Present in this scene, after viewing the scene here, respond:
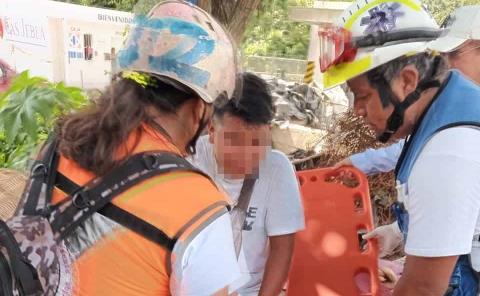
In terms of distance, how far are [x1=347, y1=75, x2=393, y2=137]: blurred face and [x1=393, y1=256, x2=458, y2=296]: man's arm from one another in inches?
15.4

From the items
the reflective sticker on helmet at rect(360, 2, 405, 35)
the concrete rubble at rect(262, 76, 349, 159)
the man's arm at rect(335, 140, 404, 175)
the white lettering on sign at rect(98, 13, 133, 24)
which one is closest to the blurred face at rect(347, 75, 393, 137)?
the reflective sticker on helmet at rect(360, 2, 405, 35)

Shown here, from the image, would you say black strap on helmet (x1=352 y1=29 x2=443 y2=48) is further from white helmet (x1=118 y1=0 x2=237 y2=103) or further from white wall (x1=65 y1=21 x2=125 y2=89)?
white wall (x1=65 y1=21 x2=125 y2=89)

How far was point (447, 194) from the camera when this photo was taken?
4.08 ft

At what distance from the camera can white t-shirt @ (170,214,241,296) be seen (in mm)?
956

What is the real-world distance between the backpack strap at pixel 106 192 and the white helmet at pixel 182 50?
0.60 ft

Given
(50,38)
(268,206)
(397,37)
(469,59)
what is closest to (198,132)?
(397,37)

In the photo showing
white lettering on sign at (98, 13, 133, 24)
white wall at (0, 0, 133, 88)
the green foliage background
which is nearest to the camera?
the green foliage background

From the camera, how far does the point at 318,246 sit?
2.17 m

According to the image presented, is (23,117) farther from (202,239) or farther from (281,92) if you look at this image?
(281,92)

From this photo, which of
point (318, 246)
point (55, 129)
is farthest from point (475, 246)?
point (55, 129)

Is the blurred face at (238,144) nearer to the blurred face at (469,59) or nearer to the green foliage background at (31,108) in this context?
the green foliage background at (31,108)

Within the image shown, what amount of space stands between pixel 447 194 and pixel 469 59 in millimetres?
1480

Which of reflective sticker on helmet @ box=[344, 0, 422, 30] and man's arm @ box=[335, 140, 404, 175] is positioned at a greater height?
reflective sticker on helmet @ box=[344, 0, 422, 30]

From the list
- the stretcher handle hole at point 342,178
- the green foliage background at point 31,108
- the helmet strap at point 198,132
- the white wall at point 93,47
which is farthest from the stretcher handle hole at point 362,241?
the white wall at point 93,47
